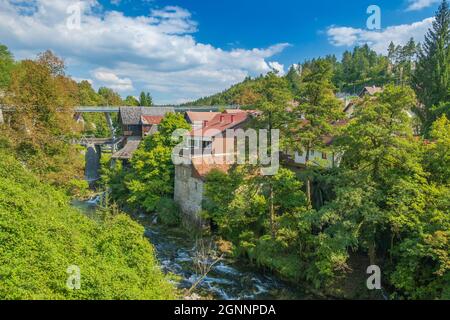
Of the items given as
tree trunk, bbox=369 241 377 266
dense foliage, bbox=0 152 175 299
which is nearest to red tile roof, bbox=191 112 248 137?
dense foliage, bbox=0 152 175 299

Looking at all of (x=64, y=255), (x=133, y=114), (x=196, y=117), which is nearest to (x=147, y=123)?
(x=133, y=114)

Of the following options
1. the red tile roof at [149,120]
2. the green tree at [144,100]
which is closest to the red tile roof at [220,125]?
the red tile roof at [149,120]

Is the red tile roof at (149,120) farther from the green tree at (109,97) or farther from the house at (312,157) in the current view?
the green tree at (109,97)

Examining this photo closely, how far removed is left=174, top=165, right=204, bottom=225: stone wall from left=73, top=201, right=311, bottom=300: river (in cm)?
296

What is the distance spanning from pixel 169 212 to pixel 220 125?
565 inches

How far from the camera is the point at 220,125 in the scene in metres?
39.2

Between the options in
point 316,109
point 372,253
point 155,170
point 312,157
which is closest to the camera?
point 372,253

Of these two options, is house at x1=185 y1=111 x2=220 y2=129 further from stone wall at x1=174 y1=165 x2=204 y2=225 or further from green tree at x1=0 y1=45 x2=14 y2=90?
green tree at x1=0 y1=45 x2=14 y2=90

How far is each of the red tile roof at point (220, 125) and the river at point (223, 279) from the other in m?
14.2

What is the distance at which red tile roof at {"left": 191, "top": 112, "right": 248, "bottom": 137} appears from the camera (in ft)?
118

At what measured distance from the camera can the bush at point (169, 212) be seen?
28156mm

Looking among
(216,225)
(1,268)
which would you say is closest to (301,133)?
(216,225)

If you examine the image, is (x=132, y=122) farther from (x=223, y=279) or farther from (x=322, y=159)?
(x=223, y=279)
